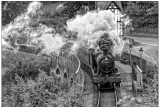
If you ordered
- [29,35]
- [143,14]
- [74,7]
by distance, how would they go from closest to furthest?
1. [29,35]
2. [143,14]
3. [74,7]

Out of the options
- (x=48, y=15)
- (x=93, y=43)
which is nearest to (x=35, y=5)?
(x=48, y=15)

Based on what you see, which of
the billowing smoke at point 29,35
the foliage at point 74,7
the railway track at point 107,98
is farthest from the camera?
the foliage at point 74,7

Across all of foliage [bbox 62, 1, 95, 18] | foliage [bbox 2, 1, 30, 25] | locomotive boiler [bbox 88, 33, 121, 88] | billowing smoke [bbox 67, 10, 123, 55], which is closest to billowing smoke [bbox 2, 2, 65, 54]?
foliage [bbox 2, 1, 30, 25]

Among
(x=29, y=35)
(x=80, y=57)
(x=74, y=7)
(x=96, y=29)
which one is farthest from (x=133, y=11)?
(x=96, y=29)

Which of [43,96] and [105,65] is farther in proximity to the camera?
[105,65]

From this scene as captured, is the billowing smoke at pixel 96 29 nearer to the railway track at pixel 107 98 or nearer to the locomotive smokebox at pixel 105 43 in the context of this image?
the locomotive smokebox at pixel 105 43

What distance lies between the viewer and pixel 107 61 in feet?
58.5

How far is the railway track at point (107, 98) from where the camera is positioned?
55.6ft

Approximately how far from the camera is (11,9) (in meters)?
42.8

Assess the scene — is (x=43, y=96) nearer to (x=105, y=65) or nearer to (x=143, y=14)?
(x=105, y=65)

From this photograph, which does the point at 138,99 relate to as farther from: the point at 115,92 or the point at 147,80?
the point at 147,80

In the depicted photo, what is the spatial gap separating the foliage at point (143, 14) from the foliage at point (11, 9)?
14327 mm

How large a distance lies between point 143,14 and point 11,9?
17.6m

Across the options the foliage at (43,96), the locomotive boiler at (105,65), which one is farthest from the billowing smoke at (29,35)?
the locomotive boiler at (105,65)
